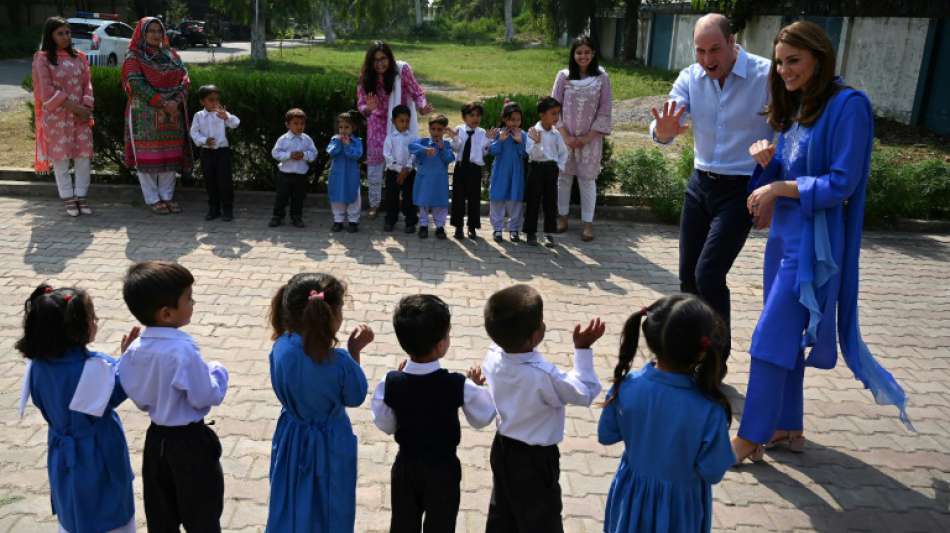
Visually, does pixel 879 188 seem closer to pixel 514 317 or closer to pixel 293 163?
pixel 293 163

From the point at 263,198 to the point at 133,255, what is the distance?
2048 mm

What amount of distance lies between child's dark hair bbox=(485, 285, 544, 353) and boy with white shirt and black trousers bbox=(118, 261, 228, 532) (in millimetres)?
1009

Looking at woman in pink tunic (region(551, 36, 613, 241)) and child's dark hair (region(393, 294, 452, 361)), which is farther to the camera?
woman in pink tunic (region(551, 36, 613, 241))

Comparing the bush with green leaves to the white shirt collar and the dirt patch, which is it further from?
the dirt patch

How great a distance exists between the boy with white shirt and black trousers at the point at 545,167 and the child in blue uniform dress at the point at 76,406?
16.0 feet

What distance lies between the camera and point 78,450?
2764 mm

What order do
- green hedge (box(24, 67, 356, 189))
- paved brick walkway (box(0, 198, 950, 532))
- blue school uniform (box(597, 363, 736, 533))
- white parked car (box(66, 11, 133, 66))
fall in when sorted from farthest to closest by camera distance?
Answer: white parked car (box(66, 11, 133, 66))
green hedge (box(24, 67, 356, 189))
paved brick walkway (box(0, 198, 950, 532))
blue school uniform (box(597, 363, 736, 533))

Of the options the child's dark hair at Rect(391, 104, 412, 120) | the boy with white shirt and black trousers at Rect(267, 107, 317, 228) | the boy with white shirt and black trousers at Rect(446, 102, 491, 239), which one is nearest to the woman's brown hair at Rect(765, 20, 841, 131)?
the boy with white shirt and black trousers at Rect(446, 102, 491, 239)

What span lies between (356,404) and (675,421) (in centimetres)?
108

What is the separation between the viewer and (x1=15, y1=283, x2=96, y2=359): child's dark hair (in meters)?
2.61

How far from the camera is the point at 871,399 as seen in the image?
461cm

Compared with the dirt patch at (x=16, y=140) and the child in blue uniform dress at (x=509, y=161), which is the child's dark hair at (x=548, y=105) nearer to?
the child in blue uniform dress at (x=509, y=161)

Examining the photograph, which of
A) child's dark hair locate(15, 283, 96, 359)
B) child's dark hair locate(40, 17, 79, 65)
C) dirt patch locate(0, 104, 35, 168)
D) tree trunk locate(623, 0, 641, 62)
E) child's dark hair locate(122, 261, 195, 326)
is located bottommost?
dirt patch locate(0, 104, 35, 168)

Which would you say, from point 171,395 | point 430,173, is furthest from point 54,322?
point 430,173
